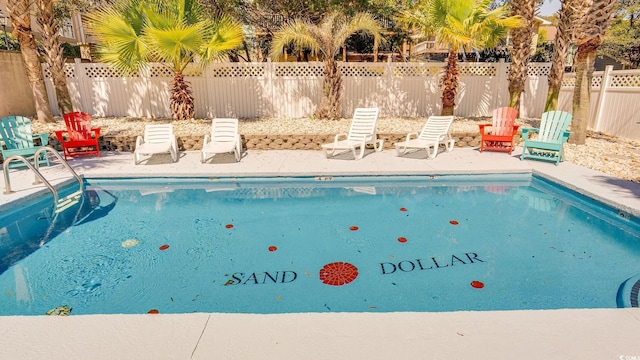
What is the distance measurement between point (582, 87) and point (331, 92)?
20.7 ft

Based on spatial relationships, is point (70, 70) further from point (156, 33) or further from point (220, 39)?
point (220, 39)

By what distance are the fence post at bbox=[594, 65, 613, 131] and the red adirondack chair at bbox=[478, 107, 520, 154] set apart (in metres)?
3.62

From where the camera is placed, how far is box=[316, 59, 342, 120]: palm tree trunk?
10281 mm

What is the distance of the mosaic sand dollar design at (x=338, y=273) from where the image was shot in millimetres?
3820

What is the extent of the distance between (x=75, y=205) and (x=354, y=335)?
5740 mm

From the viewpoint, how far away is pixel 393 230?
5051mm

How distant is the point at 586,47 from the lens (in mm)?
8016

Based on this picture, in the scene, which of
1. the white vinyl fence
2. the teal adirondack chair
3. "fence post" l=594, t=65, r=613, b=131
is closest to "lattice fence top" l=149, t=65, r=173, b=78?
the white vinyl fence

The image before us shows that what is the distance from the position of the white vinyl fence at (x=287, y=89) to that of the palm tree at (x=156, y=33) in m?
2.24

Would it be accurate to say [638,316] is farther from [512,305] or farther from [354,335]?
[354,335]

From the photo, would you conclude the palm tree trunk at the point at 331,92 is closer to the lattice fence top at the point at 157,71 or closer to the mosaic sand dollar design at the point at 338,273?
the lattice fence top at the point at 157,71

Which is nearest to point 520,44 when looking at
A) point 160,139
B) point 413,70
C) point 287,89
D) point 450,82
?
point 450,82

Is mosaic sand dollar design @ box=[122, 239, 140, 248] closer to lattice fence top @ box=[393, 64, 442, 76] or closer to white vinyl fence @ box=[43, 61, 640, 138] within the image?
white vinyl fence @ box=[43, 61, 640, 138]

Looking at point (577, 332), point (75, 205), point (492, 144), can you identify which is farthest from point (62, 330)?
point (492, 144)
